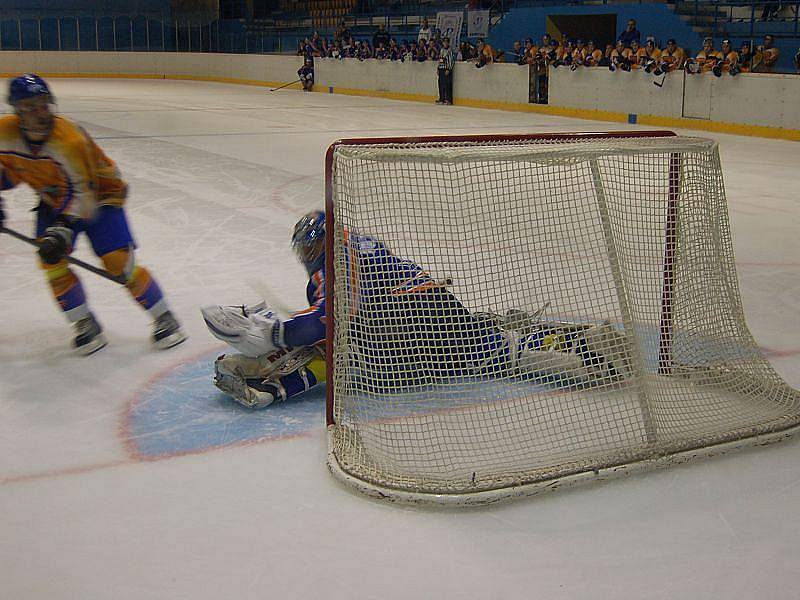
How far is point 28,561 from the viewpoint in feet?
8.14

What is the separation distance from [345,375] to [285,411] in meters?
0.49

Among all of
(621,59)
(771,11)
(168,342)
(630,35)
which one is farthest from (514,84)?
(168,342)

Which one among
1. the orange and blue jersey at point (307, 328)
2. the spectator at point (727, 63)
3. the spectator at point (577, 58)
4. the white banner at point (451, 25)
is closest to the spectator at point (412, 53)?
the white banner at point (451, 25)

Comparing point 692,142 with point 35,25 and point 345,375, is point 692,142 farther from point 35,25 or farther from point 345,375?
point 35,25

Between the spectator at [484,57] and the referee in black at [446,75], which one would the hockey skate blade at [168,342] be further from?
the referee in black at [446,75]

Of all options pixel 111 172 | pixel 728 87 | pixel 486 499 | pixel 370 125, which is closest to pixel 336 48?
pixel 370 125

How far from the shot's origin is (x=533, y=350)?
3.38 meters

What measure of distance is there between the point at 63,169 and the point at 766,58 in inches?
474

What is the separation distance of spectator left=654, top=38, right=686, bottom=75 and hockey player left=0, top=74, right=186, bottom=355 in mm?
11878

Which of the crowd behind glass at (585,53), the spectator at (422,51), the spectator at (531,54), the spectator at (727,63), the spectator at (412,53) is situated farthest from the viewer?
the spectator at (412,53)

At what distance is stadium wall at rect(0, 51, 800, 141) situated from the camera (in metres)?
13.2

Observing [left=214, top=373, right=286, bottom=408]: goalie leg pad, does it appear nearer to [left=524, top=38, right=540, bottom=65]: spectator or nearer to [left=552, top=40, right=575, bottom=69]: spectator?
[left=552, top=40, right=575, bottom=69]: spectator

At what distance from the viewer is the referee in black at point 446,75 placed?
19.1 m

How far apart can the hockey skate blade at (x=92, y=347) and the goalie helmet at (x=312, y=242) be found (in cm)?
121
